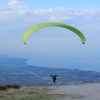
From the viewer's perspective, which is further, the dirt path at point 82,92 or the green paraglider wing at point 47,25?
the dirt path at point 82,92

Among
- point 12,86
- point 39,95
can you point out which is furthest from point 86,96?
point 12,86

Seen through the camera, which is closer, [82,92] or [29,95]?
[29,95]

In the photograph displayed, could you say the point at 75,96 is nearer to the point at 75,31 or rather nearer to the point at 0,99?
the point at 0,99

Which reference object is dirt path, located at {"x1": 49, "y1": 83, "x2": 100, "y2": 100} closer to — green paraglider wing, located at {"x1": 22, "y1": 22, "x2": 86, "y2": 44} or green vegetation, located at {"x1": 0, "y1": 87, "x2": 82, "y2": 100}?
green vegetation, located at {"x1": 0, "y1": 87, "x2": 82, "y2": 100}

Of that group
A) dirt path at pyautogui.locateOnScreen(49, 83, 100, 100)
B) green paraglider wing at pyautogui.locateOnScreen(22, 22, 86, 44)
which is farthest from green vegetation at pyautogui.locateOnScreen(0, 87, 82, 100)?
green paraglider wing at pyautogui.locateOnScreen(22, 22, 86, 44)

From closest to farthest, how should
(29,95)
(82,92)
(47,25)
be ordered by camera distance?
1. (47,25)
2. (29,95)
3. (82,92)

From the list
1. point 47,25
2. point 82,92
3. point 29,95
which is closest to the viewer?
point 47,25

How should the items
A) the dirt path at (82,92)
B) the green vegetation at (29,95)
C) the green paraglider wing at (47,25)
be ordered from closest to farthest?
the green paraglider wing at (47,25) → the green vegetation at (29,95) → the dirt path at (82,92)

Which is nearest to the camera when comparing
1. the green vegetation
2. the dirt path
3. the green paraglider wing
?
the green paraglider wing

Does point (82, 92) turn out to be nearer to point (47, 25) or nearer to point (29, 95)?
point (29, 95)

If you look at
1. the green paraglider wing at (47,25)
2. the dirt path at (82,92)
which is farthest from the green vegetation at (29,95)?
the green paraglider wing at (47,25)

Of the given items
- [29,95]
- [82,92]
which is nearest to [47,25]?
[29,95]

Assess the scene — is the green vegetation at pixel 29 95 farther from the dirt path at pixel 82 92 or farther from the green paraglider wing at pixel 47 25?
the green paraglider wing at pixel 47 25
